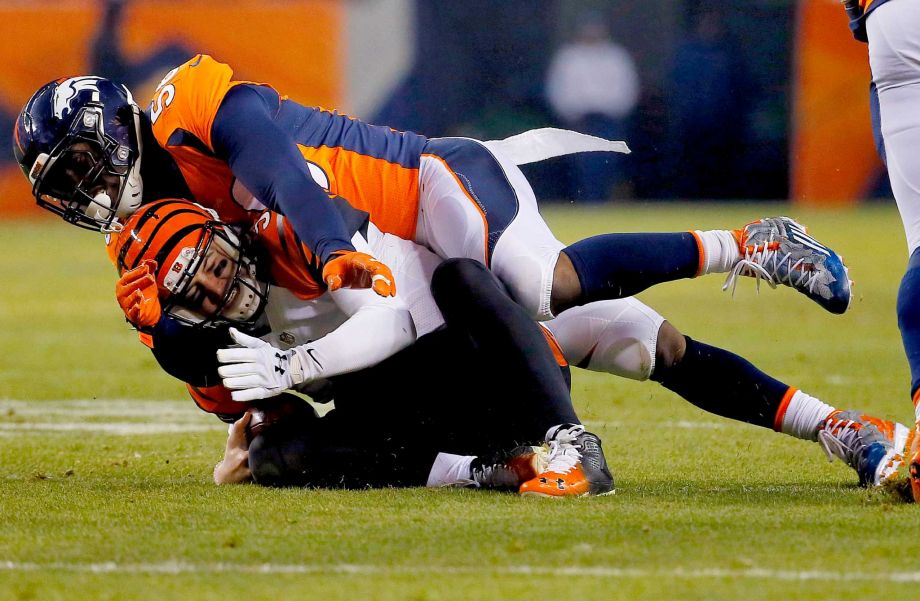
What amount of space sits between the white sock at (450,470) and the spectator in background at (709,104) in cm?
1109

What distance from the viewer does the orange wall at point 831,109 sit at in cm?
1417

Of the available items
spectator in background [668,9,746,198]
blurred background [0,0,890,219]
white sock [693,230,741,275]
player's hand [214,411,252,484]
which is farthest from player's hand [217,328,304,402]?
spectator in background [668,9,746,198]

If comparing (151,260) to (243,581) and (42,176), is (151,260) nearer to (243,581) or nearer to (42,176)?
(42,176)

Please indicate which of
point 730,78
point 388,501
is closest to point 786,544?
point 388,501

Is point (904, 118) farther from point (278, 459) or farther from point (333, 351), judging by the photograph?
point (278, 459)

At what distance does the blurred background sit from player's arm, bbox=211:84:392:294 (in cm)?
1061

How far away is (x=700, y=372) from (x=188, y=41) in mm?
11633

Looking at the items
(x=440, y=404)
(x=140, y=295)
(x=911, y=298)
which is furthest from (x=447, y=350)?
(x=911, y=298)

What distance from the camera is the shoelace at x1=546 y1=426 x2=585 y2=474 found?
3.23m

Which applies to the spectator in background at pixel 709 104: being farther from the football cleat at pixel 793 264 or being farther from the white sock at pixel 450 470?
the white sock at pixel 450 470

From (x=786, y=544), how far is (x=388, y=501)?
38.9 inches

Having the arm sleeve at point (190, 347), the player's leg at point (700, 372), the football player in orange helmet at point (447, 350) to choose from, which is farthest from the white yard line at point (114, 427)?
the player's leg at point (700, 372)

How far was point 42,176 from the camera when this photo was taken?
12.0ft

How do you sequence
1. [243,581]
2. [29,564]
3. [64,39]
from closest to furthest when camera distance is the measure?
[243,581]
[29,564]
[64,39]
